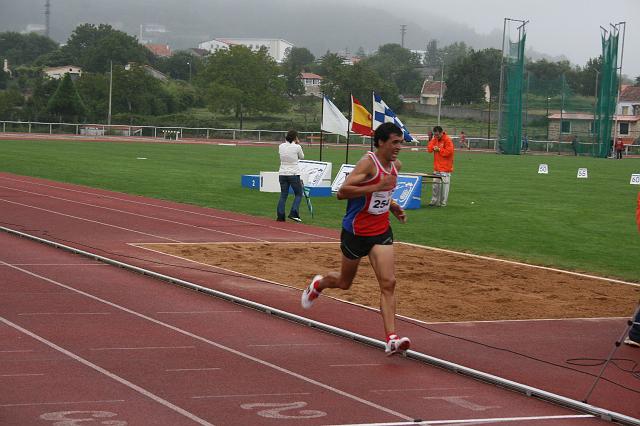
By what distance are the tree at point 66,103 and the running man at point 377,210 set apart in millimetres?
Answer: 77747

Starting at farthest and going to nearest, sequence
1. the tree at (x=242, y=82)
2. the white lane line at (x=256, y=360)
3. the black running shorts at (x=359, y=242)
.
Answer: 1. the tree at (x=242, y=82)
2. the black running shorts at (x=359, y=242)
3. the white lane line at (x=256, y=360)

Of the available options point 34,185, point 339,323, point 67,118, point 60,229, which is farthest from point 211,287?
point 67,118

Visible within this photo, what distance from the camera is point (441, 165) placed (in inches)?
966

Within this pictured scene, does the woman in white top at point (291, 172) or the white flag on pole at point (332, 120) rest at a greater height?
the white flag on pole at point (332, 120)

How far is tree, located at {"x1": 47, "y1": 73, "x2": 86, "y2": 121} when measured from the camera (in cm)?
8431

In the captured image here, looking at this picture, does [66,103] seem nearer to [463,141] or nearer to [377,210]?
[463,141]

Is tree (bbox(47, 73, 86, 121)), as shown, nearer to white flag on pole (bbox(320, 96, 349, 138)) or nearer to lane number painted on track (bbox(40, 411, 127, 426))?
white flag on pole (bbox(320, 96, 349, 138))

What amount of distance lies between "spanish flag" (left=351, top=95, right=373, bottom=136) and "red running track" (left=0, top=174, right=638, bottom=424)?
13.3m

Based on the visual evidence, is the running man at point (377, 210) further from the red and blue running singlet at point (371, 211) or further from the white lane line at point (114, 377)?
the white lane line at point (114, 377)


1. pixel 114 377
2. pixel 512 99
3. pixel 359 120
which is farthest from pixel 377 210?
pixel 512 99

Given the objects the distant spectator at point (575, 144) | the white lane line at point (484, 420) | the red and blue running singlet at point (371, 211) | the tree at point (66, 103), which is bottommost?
the white lane line at point (484, 420)

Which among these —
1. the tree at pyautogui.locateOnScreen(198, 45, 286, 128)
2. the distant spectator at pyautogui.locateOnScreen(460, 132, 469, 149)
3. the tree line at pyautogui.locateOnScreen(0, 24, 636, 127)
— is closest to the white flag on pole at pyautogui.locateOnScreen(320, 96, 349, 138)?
the tree line at pyautogui.locateOnScreen(0, 24, 636, 127)

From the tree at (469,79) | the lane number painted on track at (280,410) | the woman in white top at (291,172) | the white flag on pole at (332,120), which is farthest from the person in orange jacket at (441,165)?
the tree at (469,79)

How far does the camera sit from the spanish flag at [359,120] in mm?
26312
